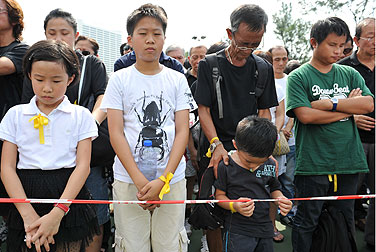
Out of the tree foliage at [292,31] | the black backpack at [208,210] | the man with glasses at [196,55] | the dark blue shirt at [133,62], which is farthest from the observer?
the tree foliage at [292,31]

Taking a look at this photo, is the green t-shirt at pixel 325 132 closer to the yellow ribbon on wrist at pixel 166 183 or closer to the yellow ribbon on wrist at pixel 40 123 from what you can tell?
the yellow ribbon on wrist at pixel 166 183

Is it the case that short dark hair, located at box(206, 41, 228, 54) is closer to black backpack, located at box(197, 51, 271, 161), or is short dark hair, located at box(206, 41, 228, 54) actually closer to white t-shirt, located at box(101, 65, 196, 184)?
black backpack, located at box(197, 51, 271, 161)

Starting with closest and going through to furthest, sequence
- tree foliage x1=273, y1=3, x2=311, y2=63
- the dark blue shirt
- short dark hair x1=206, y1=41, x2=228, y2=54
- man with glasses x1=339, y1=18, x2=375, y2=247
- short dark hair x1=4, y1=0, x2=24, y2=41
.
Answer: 1. short dark hair x1=4, y1=0, x2=24, y2=41
2. the dark blue shirt
3. man with glasses x1=339, y1=18, x2=375, y2=247
4. short dark hair x1=206, y1=41, x2=228, y2=54
5. tree foliage x1=273, y1=3, x2=311, y2=63

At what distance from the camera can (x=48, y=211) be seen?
5.92 ft

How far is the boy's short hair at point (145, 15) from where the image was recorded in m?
2.10

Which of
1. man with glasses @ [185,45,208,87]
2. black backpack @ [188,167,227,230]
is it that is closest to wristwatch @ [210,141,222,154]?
black backpack @ [188,167,227,230]

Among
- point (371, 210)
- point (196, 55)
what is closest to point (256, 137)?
point (371, 210)

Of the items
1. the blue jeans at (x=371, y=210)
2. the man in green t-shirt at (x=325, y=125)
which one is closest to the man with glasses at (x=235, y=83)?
the man in green t-shirt at (x=325, y=125)

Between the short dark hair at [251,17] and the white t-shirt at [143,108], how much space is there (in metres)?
0.70

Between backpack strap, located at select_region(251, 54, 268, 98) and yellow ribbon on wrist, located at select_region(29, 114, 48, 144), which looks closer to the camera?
yellow ribbon on wrist, located at select_region(29, 114, 48, 144)


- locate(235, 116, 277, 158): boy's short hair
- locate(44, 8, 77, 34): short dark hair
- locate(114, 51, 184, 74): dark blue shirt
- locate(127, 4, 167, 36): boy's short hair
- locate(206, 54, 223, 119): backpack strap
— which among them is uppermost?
locate(44, 8, 77, 34): short dark hair

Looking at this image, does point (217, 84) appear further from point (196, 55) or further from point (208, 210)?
point (196, 55)

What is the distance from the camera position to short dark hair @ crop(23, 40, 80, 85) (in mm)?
1834

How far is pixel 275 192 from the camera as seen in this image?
211 cm
